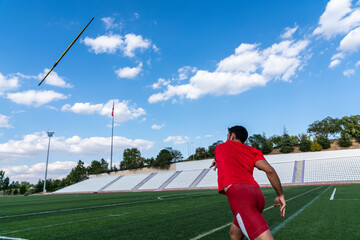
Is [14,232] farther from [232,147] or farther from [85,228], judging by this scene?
[232,147]

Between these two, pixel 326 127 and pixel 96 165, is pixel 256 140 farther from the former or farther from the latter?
pixel 96 165

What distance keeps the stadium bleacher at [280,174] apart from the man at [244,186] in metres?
38.0

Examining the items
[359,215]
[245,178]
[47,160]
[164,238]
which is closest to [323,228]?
[359,215]

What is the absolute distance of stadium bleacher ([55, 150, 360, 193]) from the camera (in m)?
38.2

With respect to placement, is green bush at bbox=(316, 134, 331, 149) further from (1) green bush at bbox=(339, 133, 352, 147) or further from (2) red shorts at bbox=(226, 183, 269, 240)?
(2) red shorts at bbox=(226, 183, 269, 240)

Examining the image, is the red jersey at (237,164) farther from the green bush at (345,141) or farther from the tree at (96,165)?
the tree at (96,165)

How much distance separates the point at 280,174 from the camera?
42.5 meters

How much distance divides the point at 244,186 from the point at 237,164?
234 mm

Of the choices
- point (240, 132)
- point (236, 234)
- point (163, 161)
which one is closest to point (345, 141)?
point (163, 161)

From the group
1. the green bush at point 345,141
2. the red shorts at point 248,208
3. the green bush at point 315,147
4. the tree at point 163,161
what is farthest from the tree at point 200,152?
the red shorts at point 248,208

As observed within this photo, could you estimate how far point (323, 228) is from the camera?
5758 millimetres

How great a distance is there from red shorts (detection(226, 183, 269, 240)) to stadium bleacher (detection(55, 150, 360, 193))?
38.2 meters

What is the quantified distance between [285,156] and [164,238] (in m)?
50.3

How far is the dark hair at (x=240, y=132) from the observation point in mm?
2779
